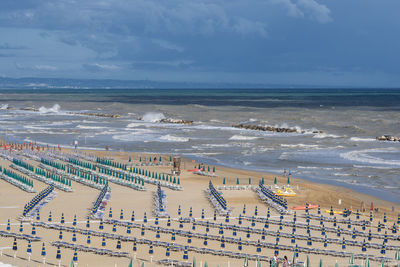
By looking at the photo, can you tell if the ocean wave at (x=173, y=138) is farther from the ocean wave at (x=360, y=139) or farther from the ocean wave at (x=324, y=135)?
the ocean wave at (x=360, y=139)

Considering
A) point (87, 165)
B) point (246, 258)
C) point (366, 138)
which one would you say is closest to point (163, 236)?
point (246, 258)

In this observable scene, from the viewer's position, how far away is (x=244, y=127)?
102375 millimetres

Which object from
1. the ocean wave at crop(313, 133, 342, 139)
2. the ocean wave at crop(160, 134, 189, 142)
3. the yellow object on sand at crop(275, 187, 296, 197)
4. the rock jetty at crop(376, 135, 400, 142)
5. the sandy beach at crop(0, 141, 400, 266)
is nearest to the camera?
the sandy beach at crop(0, 141, 400, 266)

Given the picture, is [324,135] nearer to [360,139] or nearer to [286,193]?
[360,139]

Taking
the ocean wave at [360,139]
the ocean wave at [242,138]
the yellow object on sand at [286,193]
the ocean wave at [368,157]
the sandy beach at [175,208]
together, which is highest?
the ocean wave at [360,139]

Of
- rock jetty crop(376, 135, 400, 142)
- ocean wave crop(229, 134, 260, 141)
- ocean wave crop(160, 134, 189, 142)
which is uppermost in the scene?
rock jetty crop(376, 135, 400, 142)

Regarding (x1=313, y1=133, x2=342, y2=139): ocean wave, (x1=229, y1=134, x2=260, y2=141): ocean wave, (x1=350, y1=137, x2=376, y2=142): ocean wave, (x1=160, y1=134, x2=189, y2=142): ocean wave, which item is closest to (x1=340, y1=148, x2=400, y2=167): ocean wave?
(x1=350, y1=137, x2=376, y2=142): ocean wave

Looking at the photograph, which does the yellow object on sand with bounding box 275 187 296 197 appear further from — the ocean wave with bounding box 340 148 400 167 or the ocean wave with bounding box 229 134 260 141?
the ocean wave with bounding box 229 134 260 141

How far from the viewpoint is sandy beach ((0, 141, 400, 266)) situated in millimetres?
25819

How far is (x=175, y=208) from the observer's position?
35.7m

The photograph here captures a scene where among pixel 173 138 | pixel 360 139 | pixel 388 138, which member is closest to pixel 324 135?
pixel 360 139

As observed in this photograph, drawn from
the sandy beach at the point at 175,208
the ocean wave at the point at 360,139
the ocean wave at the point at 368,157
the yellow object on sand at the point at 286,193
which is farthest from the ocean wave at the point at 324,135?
the yellow object on sand at the point at 286,193

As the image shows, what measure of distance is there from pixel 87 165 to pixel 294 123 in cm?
6715

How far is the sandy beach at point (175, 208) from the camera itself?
25.8 m
